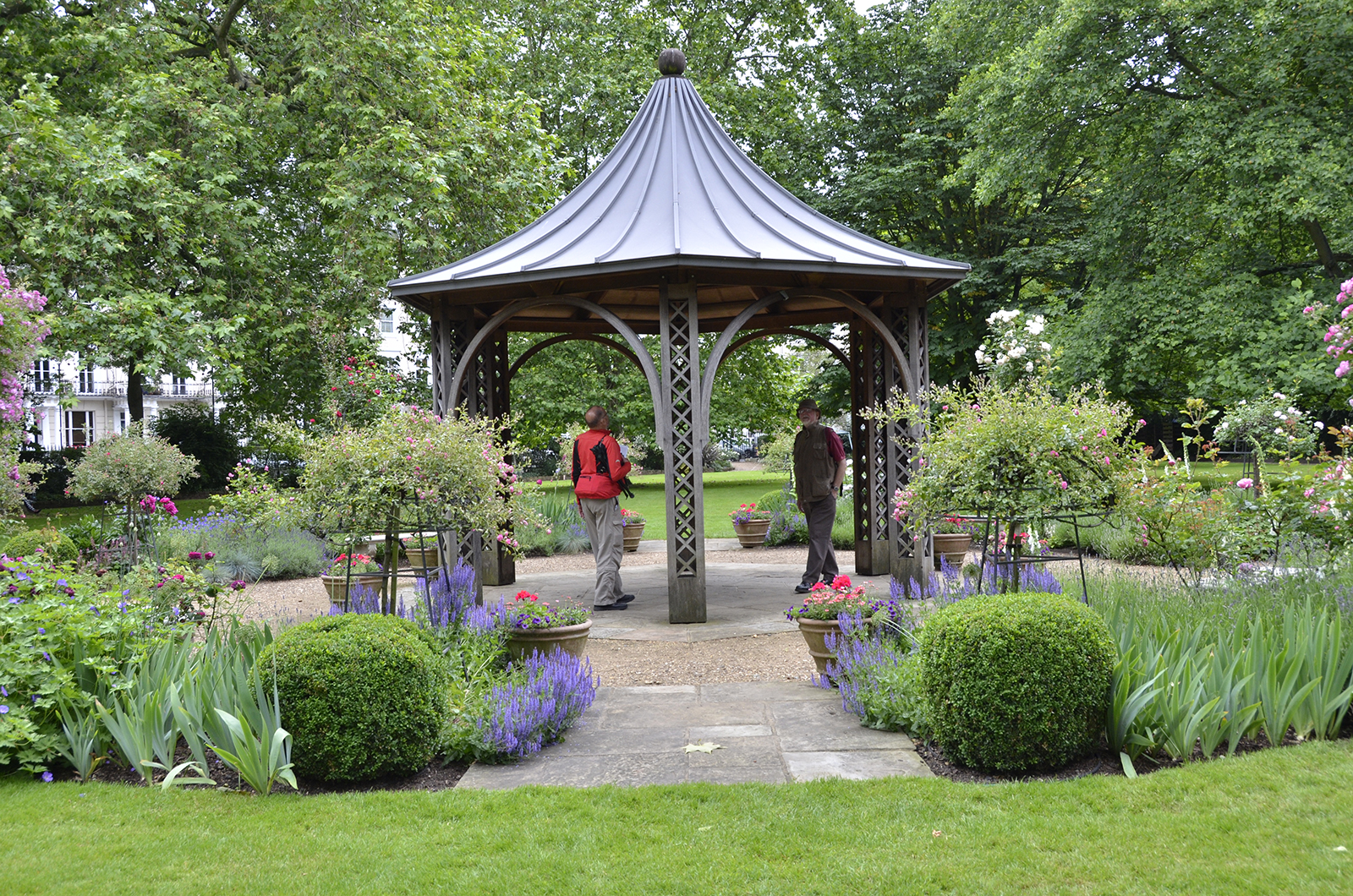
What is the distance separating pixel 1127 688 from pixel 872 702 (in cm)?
134

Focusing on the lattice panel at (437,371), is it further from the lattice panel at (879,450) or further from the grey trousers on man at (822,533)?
the lattice panel at (879,450)

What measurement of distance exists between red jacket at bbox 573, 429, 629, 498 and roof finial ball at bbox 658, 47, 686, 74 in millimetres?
4565

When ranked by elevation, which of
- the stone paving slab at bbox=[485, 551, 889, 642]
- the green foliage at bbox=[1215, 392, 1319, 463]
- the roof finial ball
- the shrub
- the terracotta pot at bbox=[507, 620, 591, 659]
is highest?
the roof finial ball

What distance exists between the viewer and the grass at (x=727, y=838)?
330cm

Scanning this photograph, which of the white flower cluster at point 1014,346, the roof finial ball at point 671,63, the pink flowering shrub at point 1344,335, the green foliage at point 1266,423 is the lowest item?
the green foliage at point 1266,423

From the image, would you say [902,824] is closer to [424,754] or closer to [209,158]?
[424,754]

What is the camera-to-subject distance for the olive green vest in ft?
31.3

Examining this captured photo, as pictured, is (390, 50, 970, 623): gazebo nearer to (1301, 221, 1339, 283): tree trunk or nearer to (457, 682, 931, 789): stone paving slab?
(457, 682, 931, 789): stone paving slab

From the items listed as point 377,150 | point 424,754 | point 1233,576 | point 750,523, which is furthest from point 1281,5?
point 424,754

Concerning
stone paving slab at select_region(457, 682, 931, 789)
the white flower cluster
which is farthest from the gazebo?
the white flower cluster

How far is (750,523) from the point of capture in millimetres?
14953

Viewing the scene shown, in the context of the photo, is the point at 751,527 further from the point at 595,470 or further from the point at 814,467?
the point at 595,470

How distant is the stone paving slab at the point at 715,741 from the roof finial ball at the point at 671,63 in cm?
763

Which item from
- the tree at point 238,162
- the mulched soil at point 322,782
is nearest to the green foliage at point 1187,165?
the tree at point 238,162
